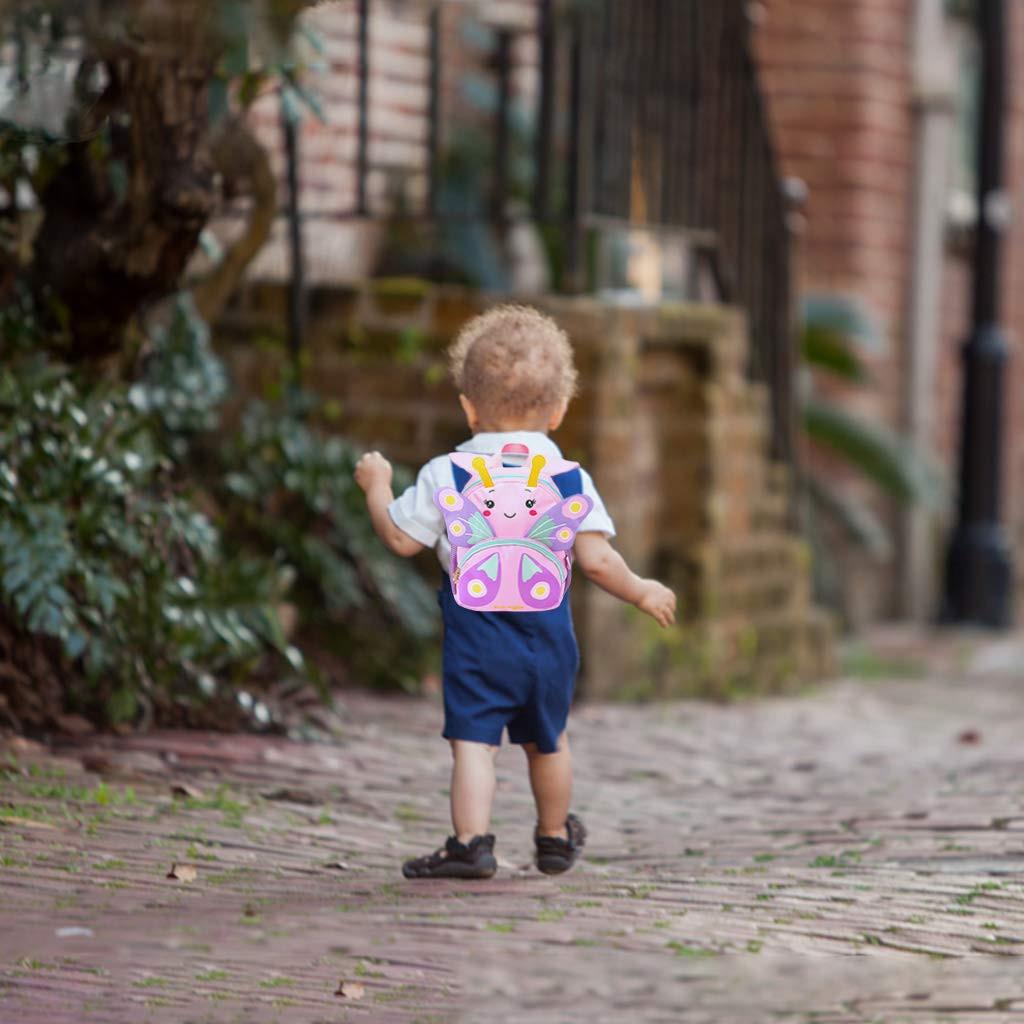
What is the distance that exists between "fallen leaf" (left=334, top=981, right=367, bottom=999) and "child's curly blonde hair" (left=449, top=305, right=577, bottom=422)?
1350mm

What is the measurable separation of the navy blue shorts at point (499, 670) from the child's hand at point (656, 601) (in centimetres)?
17

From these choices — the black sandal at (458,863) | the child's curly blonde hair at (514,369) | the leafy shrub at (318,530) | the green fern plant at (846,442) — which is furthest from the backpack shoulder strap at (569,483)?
the green fern plant at (846,442)

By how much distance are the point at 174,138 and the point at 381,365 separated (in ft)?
6.87

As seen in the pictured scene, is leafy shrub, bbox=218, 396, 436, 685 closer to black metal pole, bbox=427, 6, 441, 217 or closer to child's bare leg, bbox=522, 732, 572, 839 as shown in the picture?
black metal pole, bbox=427, 6, 441, 217

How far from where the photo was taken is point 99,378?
607 cm

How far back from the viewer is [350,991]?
3352 mm

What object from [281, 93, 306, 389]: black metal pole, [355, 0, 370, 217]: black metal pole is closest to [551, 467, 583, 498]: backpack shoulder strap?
[281, 93, 306, 389]: black metal pole

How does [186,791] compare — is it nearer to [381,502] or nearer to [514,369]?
[381,502]

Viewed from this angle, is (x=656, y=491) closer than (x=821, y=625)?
Yes

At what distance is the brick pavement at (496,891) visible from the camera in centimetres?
334

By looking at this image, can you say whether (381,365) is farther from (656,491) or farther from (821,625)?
(821,625)

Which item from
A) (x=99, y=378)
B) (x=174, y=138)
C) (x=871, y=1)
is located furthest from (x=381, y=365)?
(x=871, y=1)

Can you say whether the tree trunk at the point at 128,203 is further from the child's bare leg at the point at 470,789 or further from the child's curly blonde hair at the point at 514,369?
the child's bare leg at the point at 470,789

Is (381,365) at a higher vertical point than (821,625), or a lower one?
higher
